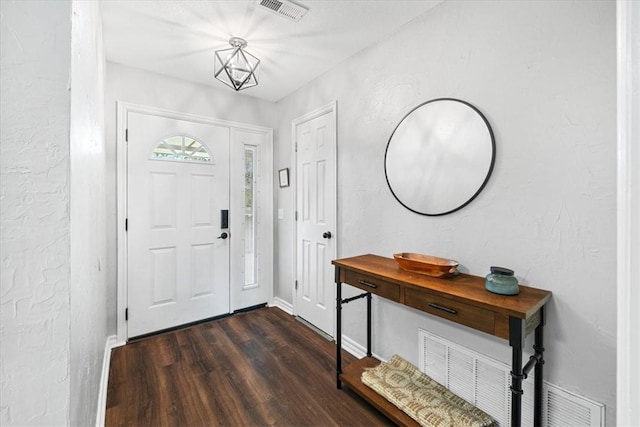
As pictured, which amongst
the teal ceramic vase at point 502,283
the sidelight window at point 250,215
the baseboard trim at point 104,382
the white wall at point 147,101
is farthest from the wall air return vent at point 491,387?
the white wall at point 147,101

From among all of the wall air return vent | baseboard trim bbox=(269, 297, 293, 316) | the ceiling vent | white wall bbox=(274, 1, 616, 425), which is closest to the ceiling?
the ceiling vent

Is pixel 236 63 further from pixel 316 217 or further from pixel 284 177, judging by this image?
pixel 316 217

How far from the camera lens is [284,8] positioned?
1.78 meters

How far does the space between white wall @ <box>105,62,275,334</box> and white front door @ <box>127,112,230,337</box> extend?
4.8 inches

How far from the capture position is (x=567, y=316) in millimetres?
1268

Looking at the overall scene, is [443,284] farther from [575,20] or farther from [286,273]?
[286,273]

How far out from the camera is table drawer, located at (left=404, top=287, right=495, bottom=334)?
123 centimetres

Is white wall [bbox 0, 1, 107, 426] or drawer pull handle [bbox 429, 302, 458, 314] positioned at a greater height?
white wall [bbox 0, 1, 107, 426]

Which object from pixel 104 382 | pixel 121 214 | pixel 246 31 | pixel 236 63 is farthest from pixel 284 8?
pixel 104 382

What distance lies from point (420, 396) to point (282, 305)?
1962 mm

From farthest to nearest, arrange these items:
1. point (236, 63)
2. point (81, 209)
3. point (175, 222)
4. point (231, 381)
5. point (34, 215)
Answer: point (175, 222) → point (236, 63) → point (231, 381) → point (81, 209) → point (34, 215)

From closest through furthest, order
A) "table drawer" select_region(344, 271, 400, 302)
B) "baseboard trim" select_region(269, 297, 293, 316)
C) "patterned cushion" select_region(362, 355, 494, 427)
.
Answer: "patterned cushion" select_region(362, 355, 494, 427)
"table drawer" select_region(344, 271, 400, 302)
"baseboard trim" select_region(269, 297, 293, 316)

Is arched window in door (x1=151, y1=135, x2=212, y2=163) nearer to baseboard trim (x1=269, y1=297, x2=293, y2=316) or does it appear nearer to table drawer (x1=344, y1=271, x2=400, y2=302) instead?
baseboard trim (x1=269, y1=297, x2=293, y2=316)

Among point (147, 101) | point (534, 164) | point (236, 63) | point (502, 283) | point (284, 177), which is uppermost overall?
point (236, 63)
